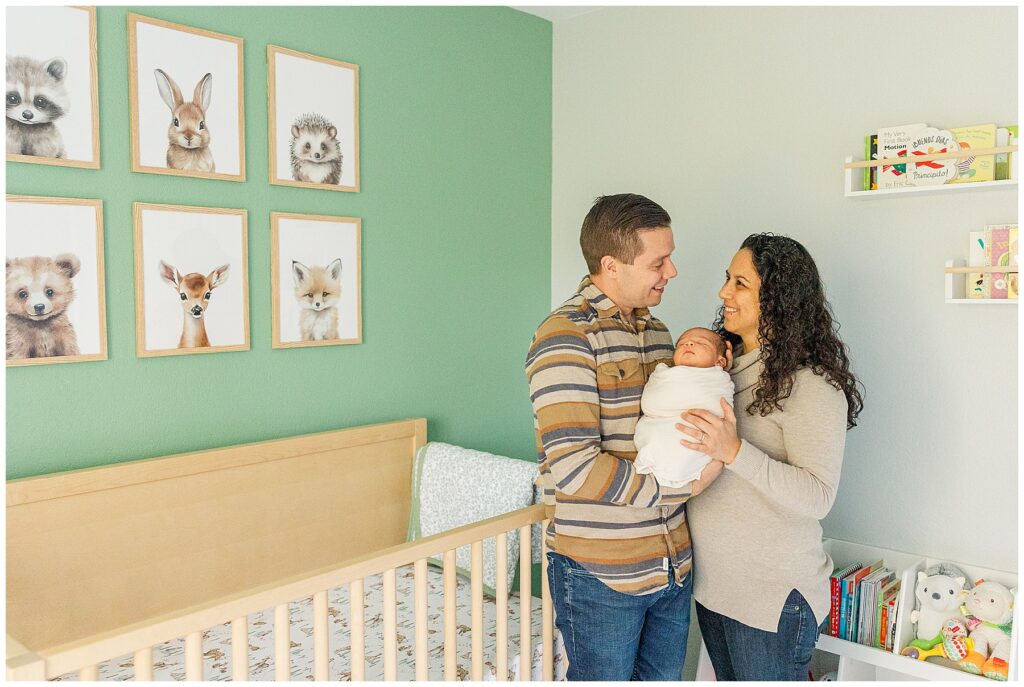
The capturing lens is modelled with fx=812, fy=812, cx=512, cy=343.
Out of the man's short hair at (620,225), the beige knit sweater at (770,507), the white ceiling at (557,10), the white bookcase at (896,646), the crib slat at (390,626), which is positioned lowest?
the white bookcase at (896,646)

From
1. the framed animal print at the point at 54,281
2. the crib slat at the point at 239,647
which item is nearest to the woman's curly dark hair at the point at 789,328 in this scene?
the crib slat at the point at 239,647

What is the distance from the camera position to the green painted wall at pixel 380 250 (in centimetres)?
190

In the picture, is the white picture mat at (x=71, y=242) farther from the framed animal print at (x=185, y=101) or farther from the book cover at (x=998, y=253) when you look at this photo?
the book cover at (x=998, y=253)

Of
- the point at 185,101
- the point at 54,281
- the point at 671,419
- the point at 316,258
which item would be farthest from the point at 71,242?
the point at 671,419

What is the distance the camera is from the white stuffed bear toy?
1986mm

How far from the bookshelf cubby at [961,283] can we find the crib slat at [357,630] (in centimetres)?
158

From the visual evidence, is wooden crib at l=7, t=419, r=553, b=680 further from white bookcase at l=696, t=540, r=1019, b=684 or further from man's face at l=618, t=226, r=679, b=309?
white bookcase at l=696, t=540, r=1019, b=684

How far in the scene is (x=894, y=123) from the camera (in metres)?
2.15

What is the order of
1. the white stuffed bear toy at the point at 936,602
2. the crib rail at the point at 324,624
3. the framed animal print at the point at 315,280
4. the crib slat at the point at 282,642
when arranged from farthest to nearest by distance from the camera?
the framed animal print at the point at 315,280, the white stuffed bear toy at the point at 936,602, the crib slat at the point at 282,642, the crib rail at the point at 324,624

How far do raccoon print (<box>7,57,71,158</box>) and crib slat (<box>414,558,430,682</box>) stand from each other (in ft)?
4.00

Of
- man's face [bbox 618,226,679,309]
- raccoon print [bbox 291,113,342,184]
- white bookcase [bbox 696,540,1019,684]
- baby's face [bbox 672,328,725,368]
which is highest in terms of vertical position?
raccoon print [bbox 291,113,342,184]

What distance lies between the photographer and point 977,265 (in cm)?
201

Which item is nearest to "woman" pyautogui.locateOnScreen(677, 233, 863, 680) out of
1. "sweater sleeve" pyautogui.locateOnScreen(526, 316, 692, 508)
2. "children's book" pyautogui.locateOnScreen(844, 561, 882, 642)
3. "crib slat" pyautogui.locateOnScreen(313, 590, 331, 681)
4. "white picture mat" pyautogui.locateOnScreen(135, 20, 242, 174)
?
"sweater sleeve" pyautogui.locateOnScreen(526, 316, 692, 508)

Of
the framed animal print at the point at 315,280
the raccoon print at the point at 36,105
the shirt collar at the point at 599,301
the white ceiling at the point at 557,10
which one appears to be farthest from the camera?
the white ceiling at the point at 557,10
